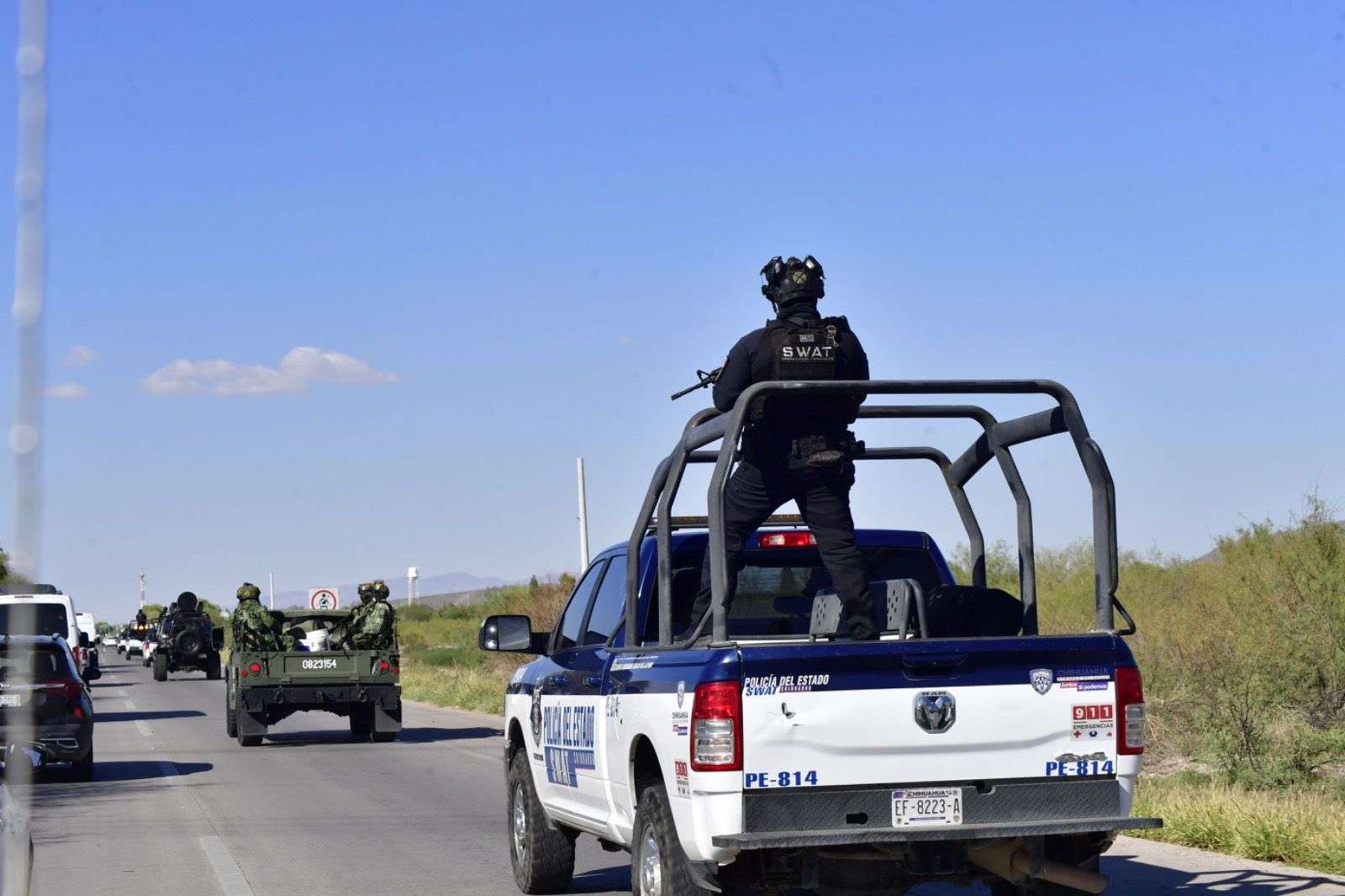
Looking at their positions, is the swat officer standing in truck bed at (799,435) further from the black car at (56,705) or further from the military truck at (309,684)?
the military truck at (309,684)

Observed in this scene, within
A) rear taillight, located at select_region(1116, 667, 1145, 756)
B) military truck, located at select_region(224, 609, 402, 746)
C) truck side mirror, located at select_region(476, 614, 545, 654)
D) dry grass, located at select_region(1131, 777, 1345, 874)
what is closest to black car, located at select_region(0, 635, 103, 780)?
military truck, located at select_region(224, 609, 402, 746)

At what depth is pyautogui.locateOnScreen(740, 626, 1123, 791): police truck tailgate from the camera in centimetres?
665

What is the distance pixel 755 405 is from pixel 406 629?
84673mm

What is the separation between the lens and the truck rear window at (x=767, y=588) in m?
8.62

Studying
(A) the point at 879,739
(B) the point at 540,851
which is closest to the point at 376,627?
(B) the point at 540,851

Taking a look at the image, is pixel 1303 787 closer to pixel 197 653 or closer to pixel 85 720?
pixel 85 720

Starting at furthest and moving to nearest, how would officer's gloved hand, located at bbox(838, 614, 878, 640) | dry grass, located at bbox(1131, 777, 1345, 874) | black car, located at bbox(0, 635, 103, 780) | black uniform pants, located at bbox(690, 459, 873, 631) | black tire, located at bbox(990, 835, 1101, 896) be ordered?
black car, located at bbox(0, 635, 103, 780) < dry grass, located at bbox(1131, 777, 1345, 874) < black uniform pants, located at bbox(690, 459, 873, 631) < officer's gloved hand, located at bbox(838, 614, 878, 640) < black tire, located at bbox(990, 835, 1101, 896)

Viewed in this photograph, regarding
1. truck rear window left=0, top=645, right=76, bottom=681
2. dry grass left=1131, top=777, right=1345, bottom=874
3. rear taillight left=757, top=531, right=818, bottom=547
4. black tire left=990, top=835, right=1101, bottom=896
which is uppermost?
rear taillight left=757, top=531, right=818, bottom=547

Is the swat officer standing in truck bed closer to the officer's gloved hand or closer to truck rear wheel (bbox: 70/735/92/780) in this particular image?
the officer's gloved hand

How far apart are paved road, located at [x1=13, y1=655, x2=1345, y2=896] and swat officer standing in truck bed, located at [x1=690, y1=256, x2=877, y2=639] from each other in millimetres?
3148

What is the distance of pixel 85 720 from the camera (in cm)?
1755

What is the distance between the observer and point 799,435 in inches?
308

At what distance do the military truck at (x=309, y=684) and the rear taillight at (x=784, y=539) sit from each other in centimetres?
1539

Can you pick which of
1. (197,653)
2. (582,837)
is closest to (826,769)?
(582,837)
